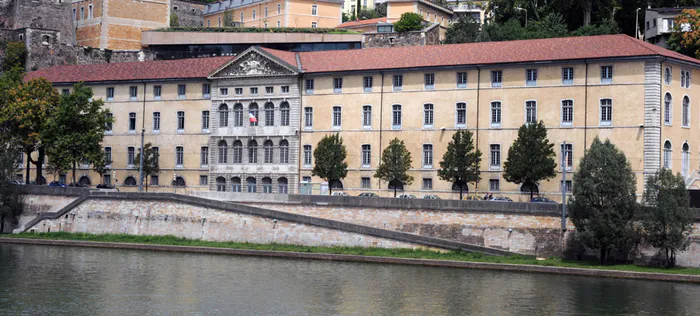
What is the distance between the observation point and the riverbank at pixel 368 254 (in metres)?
46.7

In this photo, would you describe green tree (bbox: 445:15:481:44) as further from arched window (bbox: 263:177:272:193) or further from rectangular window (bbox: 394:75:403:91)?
arched window (bbox: 263:177:272:193)

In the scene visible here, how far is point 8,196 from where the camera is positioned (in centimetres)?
6391

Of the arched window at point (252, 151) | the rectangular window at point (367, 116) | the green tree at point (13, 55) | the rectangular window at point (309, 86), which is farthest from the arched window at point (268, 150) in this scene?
the green tree at point (13, 55)

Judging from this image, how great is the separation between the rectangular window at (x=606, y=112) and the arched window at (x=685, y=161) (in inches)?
216

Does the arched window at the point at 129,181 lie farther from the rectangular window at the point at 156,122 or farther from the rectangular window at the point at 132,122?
the rectangular window at the point at 156,122

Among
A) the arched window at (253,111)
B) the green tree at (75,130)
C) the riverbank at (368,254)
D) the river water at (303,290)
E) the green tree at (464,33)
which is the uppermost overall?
the green tree at (464,33)

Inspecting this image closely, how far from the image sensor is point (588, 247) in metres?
49.0

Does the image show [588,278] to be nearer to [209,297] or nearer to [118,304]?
[209,297]

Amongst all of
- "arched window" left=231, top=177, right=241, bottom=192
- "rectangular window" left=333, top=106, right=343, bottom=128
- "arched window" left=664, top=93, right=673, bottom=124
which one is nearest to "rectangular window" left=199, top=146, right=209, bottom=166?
"arched window" left=231, top=177, right=241, bottom=192

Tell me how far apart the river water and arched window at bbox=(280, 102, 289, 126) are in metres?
19.9

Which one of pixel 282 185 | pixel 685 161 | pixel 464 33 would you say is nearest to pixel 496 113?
pixel 685 161

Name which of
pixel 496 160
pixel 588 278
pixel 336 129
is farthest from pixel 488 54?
pixel 588 278

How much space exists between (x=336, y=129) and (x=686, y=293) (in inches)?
1233

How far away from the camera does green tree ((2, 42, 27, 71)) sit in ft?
286
